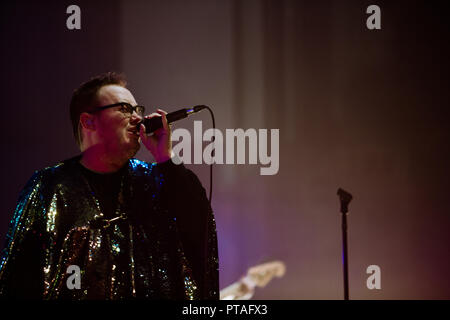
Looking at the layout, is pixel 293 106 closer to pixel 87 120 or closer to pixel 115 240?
pixel 87 120

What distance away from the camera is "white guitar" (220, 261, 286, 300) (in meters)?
2.26

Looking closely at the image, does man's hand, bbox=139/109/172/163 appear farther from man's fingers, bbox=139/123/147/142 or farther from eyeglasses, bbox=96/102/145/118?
eyeglasses, bbox=96/102/145/118

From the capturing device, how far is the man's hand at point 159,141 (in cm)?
140

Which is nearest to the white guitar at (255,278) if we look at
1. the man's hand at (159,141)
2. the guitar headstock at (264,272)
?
the guitar headstock at (264,272)

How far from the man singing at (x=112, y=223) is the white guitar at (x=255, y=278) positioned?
846mm

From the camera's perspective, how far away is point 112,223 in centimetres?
141

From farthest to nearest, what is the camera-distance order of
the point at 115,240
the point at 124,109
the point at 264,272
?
the point at 264,272
the point at 124,109
the point at 115,240

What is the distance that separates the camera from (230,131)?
2.30 metres

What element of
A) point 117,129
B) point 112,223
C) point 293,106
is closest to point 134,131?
point 117,129

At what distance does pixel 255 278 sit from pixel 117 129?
1336 mm

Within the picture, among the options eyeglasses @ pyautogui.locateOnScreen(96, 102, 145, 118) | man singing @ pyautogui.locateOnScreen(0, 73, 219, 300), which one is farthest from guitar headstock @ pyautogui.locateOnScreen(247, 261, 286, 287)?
eyeglasses @ pyautogui.locateOnScreen(96, 102, 145, 118)

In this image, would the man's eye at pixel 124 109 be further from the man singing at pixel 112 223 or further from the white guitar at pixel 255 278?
the white guitar at pixel 255 278
